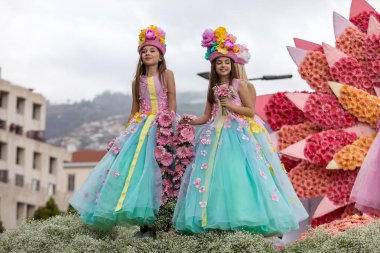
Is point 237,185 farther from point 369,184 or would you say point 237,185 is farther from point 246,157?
point 369,184

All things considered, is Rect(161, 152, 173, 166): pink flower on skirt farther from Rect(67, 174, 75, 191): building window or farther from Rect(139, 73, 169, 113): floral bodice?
Rect(67, 174, 75, 191): building window

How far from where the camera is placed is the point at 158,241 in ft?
43.0

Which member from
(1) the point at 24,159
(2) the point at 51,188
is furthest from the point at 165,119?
(2) the point at 51,188

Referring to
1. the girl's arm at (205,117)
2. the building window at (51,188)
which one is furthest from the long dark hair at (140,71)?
the building window at (51,188)

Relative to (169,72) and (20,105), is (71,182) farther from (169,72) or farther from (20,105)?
(169,72)

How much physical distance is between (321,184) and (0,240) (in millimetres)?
5550

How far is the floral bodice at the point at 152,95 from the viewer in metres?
14.1

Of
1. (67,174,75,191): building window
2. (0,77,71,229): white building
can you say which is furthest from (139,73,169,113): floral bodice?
(67,174,75,191): building window

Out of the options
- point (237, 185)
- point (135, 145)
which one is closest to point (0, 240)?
point (135, 145)

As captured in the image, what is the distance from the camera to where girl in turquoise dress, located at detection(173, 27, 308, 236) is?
12969 millimetres

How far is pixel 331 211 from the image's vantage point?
16.8 metres

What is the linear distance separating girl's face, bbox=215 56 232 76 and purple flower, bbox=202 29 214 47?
12.2 inches

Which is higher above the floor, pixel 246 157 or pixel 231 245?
pixel 246 157

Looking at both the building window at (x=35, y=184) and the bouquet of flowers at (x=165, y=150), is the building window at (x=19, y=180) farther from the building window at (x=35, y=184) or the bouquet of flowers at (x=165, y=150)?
the bouquet of flowers at (x=165, y=150)
